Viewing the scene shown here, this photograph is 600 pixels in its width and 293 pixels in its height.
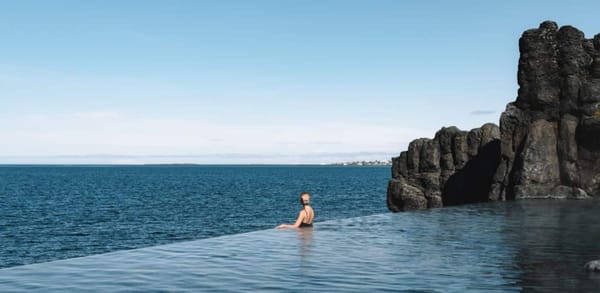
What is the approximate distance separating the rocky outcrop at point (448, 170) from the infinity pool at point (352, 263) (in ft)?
101

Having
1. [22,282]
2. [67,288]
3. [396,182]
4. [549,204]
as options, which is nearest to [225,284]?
[67,288]

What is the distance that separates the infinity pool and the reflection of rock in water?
0.09 feet

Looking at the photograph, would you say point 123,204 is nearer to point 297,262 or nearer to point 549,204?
point 549,204

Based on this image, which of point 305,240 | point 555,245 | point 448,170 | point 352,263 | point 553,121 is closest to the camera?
point 352,263

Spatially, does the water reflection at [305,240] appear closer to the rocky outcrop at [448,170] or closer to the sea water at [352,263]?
the sea water at [352,263]

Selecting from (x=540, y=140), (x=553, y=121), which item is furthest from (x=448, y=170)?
(x=540, y=140)

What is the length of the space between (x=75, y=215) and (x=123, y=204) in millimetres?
18508

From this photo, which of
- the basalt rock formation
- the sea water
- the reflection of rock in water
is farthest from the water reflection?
the basalt rock formation

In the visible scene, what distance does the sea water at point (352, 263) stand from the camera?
12398 mm

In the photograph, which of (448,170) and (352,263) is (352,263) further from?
(448,170)

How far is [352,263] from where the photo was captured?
→ 15.5 meters

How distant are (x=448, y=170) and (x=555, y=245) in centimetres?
4057

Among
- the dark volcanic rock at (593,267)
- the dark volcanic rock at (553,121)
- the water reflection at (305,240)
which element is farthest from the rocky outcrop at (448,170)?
the dark volcanic rock at (593,267)

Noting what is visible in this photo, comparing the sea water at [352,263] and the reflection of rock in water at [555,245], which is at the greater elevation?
the reflection of rock in water at [555,245]
